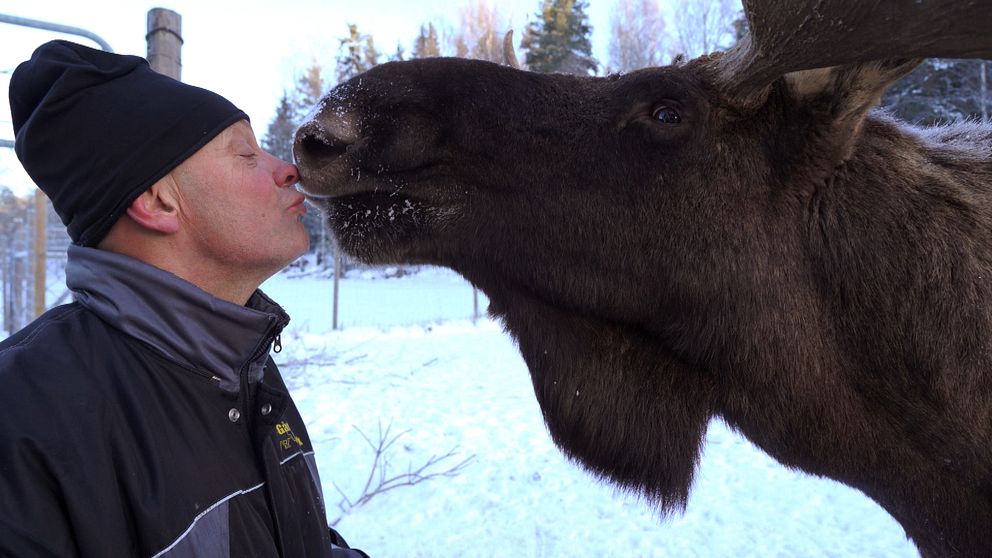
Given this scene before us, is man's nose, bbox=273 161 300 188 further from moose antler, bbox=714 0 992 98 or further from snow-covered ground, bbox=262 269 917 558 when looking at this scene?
moose antler, bbox=714 0 992 98

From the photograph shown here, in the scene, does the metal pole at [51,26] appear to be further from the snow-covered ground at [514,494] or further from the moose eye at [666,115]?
the moose eye at [666,115]

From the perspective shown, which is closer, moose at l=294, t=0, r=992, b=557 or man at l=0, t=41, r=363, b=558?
man at l=0, t=41, r=363, b=558

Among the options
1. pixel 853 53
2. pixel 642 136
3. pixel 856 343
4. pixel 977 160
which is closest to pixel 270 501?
pixel 642 136

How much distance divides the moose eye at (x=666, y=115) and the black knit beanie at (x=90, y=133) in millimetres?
1504

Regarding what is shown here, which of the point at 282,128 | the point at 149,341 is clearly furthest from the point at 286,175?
the point at 282,128

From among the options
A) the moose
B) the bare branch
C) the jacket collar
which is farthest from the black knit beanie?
the bare branch

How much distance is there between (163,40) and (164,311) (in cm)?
278

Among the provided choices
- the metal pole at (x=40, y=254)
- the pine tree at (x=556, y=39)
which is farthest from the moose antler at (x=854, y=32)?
the pine tree at (x=556, y=39)

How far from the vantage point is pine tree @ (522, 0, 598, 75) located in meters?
22.8

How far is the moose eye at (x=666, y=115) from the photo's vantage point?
219 cm

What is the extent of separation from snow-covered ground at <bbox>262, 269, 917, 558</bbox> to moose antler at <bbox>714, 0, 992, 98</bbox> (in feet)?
4.72

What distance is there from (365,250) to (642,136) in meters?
1.04

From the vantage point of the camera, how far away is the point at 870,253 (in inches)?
78.3

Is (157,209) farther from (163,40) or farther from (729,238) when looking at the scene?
(163,40)
